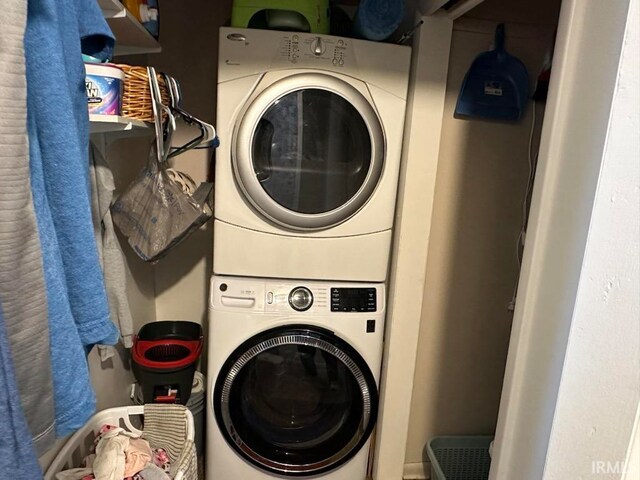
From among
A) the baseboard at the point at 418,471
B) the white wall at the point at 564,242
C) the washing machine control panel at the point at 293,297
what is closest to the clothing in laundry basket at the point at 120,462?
the washing machine control panel at the point at 293,297

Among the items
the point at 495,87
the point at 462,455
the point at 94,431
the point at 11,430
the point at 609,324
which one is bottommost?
the point at 462,455

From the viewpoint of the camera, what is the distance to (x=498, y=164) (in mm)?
1735

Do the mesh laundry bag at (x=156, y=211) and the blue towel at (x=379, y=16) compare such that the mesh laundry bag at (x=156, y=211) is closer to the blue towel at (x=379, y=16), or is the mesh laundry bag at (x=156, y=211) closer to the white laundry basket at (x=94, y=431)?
the white laundry basket at (x=94, y=431)

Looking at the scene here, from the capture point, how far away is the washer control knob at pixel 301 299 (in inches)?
65.5

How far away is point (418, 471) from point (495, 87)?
155 centimetres

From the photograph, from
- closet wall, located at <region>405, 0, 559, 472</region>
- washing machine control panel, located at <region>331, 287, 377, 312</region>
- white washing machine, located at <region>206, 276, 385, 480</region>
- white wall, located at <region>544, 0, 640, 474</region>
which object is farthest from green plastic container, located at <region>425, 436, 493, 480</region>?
white wall, located at <region>544, 0, 640, 474</region>

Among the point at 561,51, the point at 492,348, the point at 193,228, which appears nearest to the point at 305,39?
the point at 193,228

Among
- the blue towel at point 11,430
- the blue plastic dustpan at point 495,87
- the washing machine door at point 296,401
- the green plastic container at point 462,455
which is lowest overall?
the green plastic container at point 462,455

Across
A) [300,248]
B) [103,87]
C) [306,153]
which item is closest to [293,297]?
[300,248]

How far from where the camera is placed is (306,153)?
1609 millimetres

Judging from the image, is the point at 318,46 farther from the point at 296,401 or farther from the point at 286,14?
the point at 296,401

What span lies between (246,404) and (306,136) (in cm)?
95

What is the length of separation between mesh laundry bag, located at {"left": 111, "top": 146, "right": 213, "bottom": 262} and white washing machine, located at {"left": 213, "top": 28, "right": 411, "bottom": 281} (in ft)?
0.44

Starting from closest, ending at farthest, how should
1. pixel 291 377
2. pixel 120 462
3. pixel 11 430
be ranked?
pixel 11 430, pixel 120 462, pixel 291 377
